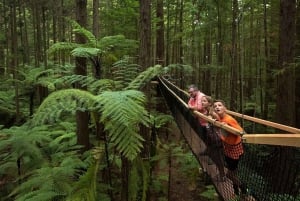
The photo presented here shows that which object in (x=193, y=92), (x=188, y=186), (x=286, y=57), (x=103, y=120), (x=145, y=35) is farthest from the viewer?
(x=188, y=186)

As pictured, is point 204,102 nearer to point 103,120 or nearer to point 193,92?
point 193,92

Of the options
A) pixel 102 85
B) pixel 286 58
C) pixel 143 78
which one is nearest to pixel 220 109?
pixel 143 78

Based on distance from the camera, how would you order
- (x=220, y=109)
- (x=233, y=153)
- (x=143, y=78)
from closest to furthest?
(x=233, y=153)
(x=143, y=78)
(x=220, y=109)

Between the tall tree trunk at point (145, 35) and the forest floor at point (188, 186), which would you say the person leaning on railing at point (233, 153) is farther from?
the forest floor at point (188, 186)

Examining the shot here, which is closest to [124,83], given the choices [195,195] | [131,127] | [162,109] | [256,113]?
[131,127]

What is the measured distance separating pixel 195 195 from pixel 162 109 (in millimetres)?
5034

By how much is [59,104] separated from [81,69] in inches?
92.3

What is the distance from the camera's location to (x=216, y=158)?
515 cm

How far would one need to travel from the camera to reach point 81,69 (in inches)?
256

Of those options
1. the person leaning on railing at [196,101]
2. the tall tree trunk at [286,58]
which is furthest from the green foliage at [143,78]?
the tall tree trunk at [286,58]

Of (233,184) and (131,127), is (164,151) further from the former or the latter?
(131,127)

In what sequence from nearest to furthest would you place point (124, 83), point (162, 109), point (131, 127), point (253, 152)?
1. point (131, 127)
2. point (253, 152)
3. point (124, 83)
4. point (162, 109)

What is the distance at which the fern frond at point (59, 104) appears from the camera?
13.5 ft

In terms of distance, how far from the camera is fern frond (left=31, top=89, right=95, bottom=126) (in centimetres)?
411
